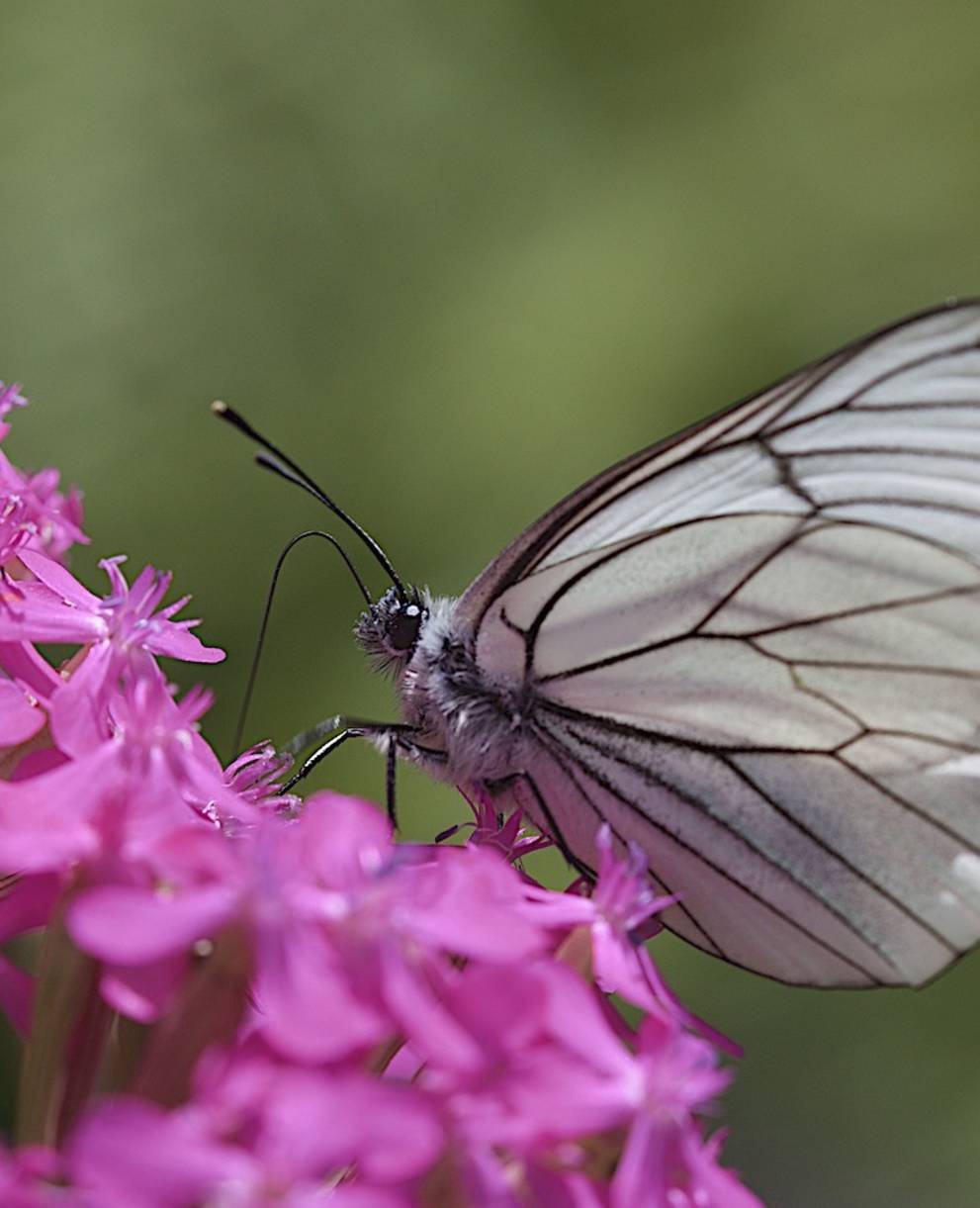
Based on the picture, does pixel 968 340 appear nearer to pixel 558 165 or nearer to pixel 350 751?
pixel 350 751

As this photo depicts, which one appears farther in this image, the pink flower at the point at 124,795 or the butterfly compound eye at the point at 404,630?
the butterfly compound eye at the point at 404,630

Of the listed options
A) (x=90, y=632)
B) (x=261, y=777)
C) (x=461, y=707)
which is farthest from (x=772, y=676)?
(x=90, y=632)

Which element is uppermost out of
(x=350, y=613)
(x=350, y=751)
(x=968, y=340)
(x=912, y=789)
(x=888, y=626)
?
(x=968, y=340)

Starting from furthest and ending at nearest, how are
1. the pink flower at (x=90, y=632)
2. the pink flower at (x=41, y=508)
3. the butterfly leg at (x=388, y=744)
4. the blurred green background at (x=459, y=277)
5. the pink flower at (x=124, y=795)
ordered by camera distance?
the blurred green background at (x=459, y=277) → the butterfly leg at (x=388, y=744) → the pink flower at (x=41, y=508) → the pink flower at (x=90, y=632) → the pink flower at (x=124, y=795)

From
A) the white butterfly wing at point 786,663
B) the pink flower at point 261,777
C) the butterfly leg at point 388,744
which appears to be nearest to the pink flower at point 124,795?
the pink flower at point 261,777

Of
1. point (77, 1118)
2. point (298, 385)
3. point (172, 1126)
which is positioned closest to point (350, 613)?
point (298, 385)

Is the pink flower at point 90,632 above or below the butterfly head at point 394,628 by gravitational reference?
above

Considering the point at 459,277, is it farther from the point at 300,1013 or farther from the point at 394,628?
the point at 300,1013

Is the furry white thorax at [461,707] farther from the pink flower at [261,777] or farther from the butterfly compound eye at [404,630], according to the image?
the pink flower at [261,777]
